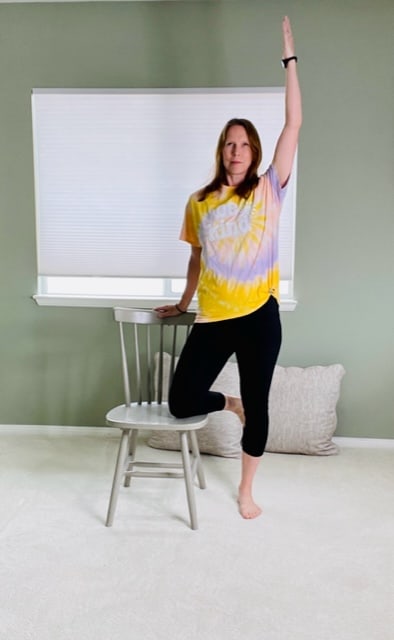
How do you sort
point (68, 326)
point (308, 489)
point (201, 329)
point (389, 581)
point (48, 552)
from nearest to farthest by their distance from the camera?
point (389, 581), point (48, 552), point (201, 329), point (308, 489), point (68, 326)

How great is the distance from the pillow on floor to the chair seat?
1.95 ft

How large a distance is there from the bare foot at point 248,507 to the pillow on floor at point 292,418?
0.53 metres

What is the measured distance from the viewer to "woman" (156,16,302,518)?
2.09 meters

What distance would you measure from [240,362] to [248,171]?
29.5 inches

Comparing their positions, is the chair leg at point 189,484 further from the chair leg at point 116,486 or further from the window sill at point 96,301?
the window sill at point 96,301

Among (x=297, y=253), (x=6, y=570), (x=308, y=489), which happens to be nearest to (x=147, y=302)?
(x=297, y=253)

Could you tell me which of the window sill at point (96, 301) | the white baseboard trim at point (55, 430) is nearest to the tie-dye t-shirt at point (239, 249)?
the window sill at point (96, 301)

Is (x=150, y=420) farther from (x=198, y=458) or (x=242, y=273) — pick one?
(x=242, y=273)

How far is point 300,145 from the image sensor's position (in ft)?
9.29

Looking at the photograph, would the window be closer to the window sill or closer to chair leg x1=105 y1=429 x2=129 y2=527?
the window sill

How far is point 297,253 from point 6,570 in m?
1.98

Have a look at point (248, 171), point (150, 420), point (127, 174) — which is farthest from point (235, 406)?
point (127, 174)

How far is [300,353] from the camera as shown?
117 inches

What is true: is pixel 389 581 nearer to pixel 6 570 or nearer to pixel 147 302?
pixel 6 570
